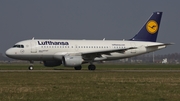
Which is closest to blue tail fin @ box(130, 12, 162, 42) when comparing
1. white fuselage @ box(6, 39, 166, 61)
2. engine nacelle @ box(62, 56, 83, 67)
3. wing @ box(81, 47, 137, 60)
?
white fuselage @ box(6, 39, 166, 61)

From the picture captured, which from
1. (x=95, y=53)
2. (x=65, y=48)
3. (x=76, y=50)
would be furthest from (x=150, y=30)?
(x=65, y=48)

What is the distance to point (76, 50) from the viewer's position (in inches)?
2138

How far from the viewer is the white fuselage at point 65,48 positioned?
51.8 metres

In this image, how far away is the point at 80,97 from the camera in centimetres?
1872

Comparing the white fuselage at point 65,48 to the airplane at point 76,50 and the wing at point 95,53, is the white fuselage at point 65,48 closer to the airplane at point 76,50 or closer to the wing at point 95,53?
the airplane at point 76,50

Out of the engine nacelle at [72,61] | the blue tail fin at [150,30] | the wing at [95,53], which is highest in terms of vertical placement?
the blue tail fin at [150,30]

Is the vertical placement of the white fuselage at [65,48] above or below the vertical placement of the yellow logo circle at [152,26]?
below

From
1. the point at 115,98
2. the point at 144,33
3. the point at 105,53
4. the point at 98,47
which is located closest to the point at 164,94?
the point at 115,98

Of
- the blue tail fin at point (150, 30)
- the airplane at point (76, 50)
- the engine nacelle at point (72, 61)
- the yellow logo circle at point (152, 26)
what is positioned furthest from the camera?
the yellow logo circle at point (152, 26)

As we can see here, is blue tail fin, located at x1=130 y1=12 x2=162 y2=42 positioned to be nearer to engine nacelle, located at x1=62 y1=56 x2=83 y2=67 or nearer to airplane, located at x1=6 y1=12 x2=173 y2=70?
airplane, located at x1=6 y1=12 x2=173 y2=70

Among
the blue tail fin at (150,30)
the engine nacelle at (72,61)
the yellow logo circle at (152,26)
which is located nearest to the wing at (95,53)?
the engine nacelle at (72,61)

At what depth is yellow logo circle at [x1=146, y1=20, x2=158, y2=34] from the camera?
61.0 meters

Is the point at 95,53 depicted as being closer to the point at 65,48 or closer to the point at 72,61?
the point at 72,61

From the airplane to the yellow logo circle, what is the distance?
172 centimetres
